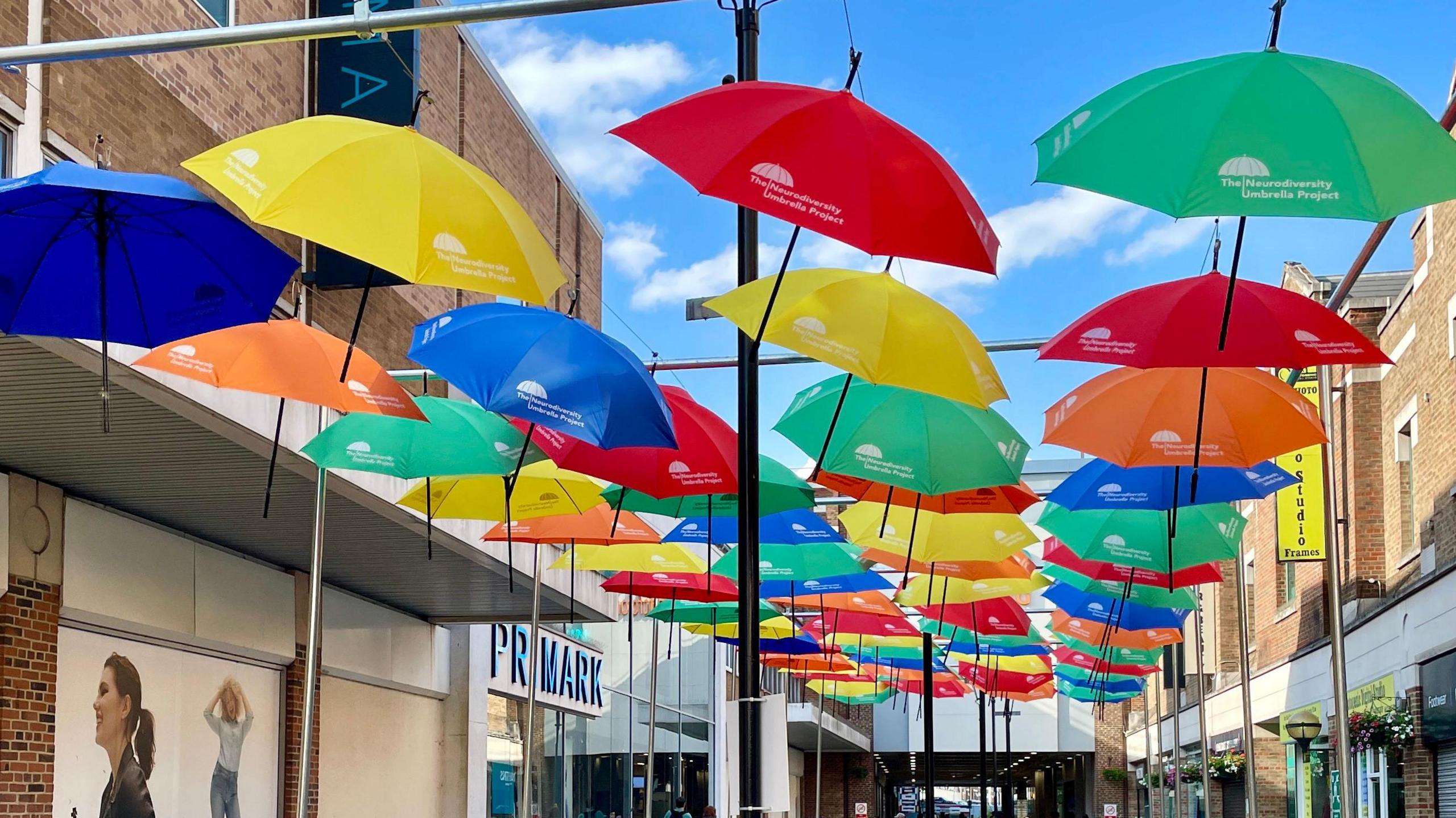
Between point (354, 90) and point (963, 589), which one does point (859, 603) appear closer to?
point (963, 589)

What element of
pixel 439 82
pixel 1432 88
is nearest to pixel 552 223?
pixel 439 82

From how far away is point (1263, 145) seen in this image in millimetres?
5555

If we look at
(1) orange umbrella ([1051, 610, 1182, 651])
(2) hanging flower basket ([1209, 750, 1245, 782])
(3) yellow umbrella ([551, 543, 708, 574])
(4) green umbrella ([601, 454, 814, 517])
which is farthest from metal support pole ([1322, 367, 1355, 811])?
(2) hanging flower basket ([1209, 750, 1245, 782])

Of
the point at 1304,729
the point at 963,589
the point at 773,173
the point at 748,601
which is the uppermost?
the point at 773,173

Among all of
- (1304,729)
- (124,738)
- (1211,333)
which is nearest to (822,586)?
(124,738)

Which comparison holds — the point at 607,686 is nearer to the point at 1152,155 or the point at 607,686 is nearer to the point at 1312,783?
the point at 1312,783

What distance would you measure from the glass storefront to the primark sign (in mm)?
245

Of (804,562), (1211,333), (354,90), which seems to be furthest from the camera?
(354,90)

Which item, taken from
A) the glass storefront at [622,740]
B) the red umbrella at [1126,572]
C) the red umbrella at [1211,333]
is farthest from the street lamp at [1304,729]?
the red umbrella at [1211,333]

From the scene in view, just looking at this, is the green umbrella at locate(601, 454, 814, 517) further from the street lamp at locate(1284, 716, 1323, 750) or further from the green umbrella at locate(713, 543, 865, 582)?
the street lamp at locate(1284, 716, 1323, 750)

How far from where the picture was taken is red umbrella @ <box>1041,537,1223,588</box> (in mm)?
13461

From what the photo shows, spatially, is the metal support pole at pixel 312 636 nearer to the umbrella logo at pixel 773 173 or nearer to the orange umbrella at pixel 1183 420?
the umbrella logo at pixel 773 173

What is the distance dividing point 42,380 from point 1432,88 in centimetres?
1487

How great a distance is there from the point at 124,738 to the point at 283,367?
22.1 ft
